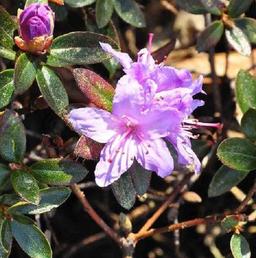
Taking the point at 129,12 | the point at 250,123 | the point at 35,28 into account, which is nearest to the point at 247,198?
the point at 250,123

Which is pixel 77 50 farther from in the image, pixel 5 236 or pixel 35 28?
pixel 5 236

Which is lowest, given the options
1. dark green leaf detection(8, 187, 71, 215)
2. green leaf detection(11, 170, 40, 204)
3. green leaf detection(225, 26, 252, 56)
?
dark green leaf detection(8, 187, 71, 215)

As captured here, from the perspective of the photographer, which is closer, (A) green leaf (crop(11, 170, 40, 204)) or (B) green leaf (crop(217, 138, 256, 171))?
(A) green leaf (crop(11, 170, 40, 204))

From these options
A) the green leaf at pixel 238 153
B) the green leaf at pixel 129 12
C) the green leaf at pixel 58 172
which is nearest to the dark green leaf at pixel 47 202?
the green leaf at pixel 58 172

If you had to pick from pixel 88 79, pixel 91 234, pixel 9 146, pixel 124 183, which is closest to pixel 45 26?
pixel 88 79

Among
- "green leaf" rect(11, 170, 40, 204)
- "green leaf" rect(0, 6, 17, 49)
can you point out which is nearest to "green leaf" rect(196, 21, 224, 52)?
"green leaf" rect(0, 6, 17, 49)

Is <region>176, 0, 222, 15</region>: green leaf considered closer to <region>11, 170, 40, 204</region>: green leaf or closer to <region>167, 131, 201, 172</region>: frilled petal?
<region>167, 131, 201, 172</region>: frilled petal
